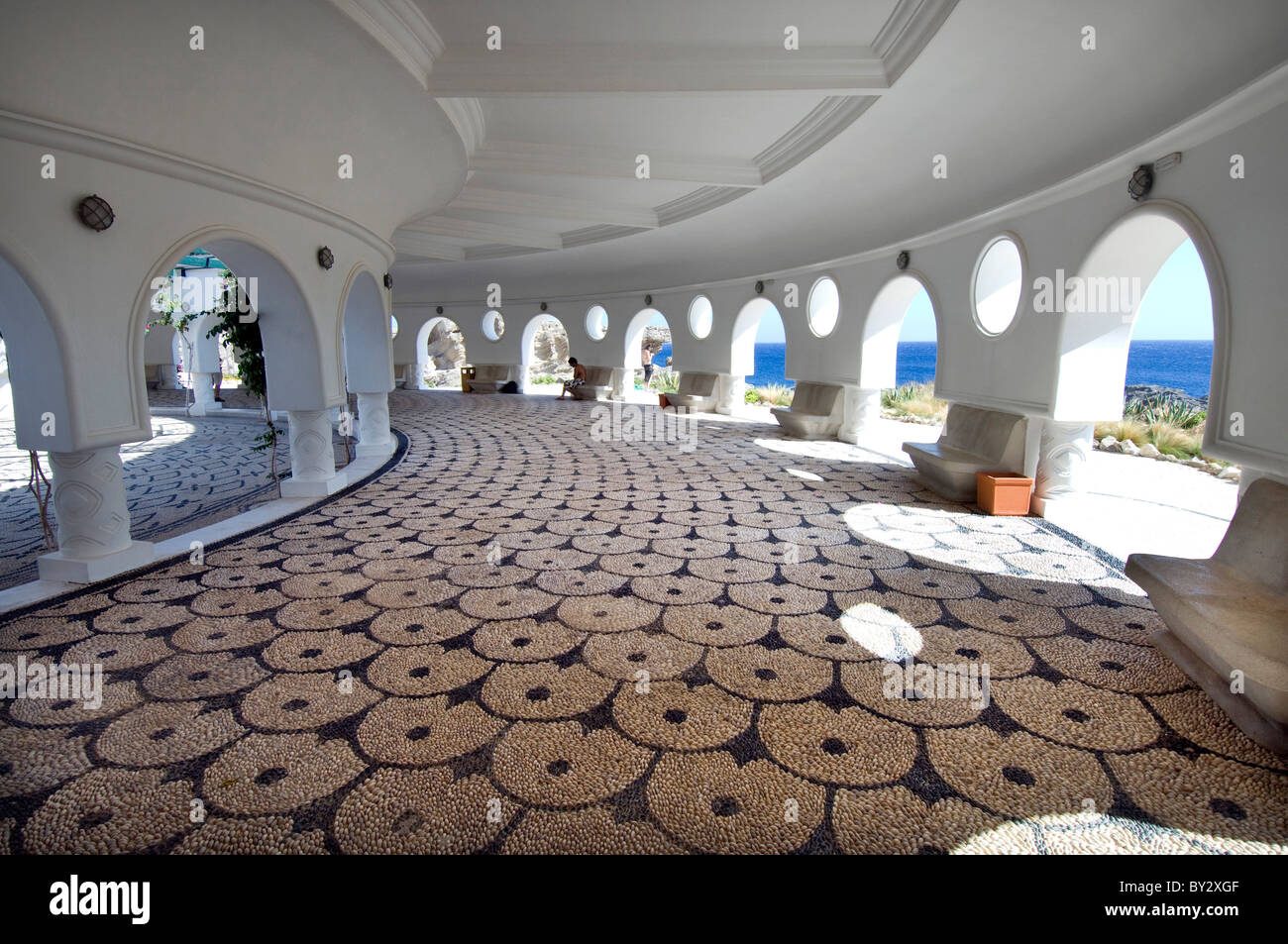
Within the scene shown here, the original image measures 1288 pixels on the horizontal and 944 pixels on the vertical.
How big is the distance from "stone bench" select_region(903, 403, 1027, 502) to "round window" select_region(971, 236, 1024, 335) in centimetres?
100

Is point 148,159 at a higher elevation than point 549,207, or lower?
lower

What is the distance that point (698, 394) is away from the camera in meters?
15.3

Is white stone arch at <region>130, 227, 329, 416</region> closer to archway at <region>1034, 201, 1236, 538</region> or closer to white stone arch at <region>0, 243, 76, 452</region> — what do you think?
white stone arch at <region>0, 243, 76, 452</region>

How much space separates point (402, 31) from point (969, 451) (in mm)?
6637

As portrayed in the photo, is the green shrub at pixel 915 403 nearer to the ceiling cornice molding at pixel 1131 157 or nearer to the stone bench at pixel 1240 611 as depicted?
the ceiling cornice molding at pixel 1131 157

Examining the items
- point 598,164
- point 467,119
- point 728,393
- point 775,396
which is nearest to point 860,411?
point 728,393

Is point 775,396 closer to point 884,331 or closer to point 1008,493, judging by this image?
point 884,331

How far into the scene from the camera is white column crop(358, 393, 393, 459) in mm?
9195

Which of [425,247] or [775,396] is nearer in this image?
[425,247]

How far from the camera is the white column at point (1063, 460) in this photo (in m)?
6.03
